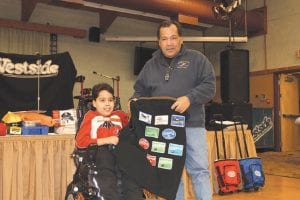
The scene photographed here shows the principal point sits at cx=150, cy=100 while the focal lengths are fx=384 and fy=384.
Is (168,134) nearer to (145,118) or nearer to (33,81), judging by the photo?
(145,118)

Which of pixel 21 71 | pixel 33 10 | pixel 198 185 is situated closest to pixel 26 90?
A: pixel 21 71

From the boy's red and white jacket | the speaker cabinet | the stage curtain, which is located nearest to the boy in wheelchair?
the boy's red and white jacket

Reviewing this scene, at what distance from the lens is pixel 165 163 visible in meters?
2.24

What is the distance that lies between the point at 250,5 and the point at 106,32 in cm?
367

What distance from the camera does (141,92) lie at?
2.44 m

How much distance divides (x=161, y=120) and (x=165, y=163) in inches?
9.9

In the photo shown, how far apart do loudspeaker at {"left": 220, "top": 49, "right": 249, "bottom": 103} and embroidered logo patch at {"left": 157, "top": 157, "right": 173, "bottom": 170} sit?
5279 mm

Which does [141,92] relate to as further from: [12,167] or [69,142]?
[12,167]

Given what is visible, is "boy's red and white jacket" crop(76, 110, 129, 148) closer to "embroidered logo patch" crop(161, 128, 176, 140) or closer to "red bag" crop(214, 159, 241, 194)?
"embroidered logo patch" crop(161, 128, 176, 140)

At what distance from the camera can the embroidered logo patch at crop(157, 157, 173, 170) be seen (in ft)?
7.32

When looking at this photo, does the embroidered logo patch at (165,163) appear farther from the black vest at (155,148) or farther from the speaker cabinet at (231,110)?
the speaker cabinet at (231,110)

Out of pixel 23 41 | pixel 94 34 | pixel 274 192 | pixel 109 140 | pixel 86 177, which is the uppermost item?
pixel 94 34

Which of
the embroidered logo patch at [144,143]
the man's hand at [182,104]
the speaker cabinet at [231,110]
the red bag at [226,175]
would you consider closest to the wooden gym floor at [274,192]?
the red bag at [226,175]

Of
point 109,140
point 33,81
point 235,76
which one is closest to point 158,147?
point 109,140
